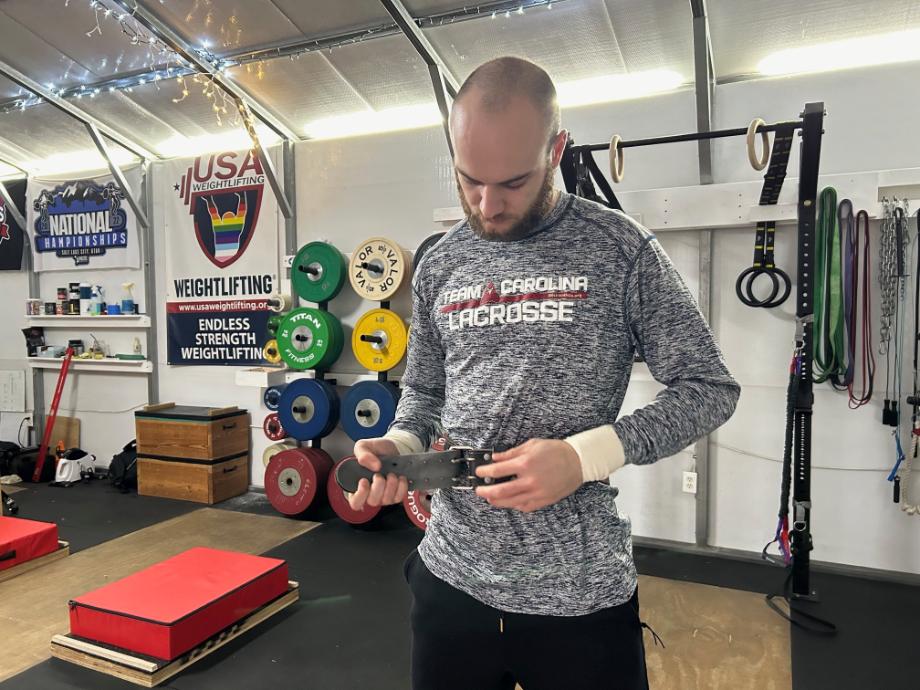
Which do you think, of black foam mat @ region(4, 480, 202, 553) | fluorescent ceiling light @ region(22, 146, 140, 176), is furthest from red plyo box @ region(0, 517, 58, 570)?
fluorescent ceiling light @ region(22, 146, 140, 176)

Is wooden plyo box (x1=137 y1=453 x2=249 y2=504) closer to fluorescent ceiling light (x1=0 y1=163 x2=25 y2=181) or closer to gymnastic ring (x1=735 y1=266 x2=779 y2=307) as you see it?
fluorescent ceiling light (x1=0 y1=163 x2=25 y2=181)

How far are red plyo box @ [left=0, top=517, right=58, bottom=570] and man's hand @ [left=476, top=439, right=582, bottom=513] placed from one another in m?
3.41

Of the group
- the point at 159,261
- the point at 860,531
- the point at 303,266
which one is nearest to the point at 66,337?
the point at 159,261

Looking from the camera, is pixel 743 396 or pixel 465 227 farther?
pixel 743 396

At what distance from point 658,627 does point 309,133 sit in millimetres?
3687

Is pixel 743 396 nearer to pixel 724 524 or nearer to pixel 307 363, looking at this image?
pixel 724 524

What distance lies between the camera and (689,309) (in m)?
0.88

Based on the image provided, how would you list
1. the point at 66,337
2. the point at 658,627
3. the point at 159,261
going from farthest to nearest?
the point at 66,337 < the point at 159,261 < the point at 658,627

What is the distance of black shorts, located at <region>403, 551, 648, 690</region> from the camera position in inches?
34.8

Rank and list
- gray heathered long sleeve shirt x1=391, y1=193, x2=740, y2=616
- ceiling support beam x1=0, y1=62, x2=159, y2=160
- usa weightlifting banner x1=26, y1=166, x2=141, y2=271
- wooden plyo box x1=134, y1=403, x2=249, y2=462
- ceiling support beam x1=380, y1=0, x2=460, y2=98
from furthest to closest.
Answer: usa weightlifting banner x1=26, y1=166, x2=141, y2=271
wooden plyo box x1=134, y1=403, x2=249, y2=462
ceiling support beam x1=0, y1=62, x2=159, y2=160
ceiling support beam x1=380, y1=0, x2=460, y2=98
gray heathered long sleeve shirt x1=391, y1=193, x2=740, y2=616

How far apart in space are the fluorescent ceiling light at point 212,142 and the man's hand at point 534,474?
4067mm

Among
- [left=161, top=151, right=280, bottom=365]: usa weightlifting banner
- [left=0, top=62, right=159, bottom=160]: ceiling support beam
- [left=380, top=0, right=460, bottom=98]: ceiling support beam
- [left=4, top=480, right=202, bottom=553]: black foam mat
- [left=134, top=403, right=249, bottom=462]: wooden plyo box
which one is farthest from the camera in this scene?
[left=161, top=151, right=280, bottom=365]: usa weightlifting banner

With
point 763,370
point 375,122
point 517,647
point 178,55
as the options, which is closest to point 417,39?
point 375,122

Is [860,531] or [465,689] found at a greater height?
[465,689]
